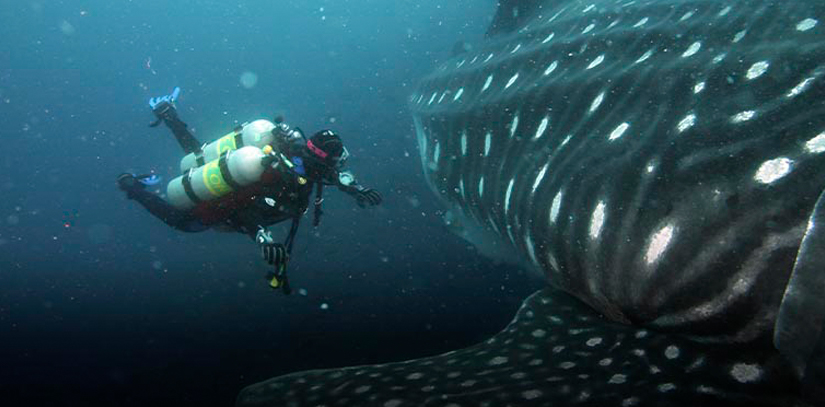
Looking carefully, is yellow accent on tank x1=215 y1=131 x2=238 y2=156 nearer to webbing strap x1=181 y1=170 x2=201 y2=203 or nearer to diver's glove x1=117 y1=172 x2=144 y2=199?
webbing strap x1=181 y1=170 x2=201 y2=203

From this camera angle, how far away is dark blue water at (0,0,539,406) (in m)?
6.89

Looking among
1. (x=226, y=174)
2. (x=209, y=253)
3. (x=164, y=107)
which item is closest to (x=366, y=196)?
(x=226, y=174)

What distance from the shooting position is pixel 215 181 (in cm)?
620

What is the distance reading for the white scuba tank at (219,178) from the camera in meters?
5.77

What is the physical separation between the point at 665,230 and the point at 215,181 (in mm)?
5348

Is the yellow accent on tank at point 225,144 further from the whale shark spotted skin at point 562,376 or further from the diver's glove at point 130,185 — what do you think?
the whale shark spotted skin at point 562,376

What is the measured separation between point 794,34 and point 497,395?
99.4 inches

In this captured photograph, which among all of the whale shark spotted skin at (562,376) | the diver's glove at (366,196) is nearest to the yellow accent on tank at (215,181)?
the diver's glove at (366,196)

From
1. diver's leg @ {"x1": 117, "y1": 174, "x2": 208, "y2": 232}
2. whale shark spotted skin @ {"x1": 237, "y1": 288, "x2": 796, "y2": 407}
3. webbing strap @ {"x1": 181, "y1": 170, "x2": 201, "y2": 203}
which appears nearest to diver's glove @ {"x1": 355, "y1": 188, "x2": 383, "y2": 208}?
webbing strap @ {"x1": 181, "y1": 170, "x2": 201, "y2": 203}

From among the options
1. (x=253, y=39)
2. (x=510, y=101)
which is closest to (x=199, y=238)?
(x=510, y=101)

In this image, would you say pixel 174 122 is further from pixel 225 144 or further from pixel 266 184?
pixel 266 184

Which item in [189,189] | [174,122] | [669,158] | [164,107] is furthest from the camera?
[164,107]

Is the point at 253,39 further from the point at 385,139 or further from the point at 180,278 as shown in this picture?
the point at 180,278

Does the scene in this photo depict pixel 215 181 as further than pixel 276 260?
Yes
